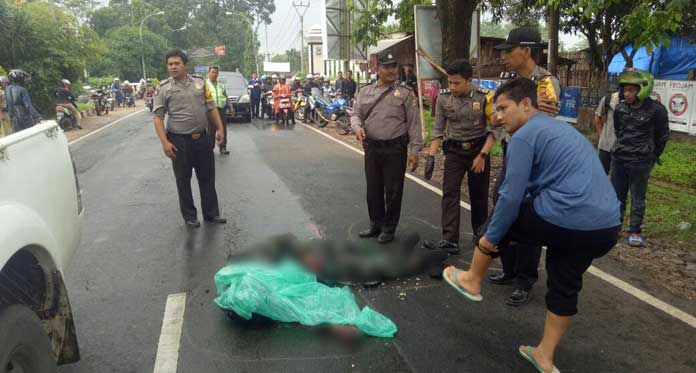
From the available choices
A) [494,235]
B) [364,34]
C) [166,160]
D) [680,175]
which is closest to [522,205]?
[494,235]

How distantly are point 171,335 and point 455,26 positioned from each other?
6.71 m

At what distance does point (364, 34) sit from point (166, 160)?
6.07 metres

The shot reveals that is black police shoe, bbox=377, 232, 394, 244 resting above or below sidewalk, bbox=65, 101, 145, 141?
below

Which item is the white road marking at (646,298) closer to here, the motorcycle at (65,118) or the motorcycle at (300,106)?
the motorcycle at (300,106)

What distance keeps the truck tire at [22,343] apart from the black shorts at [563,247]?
7.36ft

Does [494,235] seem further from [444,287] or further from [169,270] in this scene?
[169,270]

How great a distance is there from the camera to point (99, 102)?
22.9 meters

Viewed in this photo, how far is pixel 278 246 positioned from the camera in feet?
14.4

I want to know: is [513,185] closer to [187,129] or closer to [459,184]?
[459,184]

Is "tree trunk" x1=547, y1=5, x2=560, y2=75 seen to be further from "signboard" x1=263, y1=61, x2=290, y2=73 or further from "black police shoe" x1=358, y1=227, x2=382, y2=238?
"signboard" x1=263, y1=61, x2=290, y2=73

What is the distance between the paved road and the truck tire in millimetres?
870

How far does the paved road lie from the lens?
293 cm

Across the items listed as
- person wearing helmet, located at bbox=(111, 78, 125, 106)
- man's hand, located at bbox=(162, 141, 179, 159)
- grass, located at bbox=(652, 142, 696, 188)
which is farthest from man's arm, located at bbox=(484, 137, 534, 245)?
person wearing helmet, located at bbox=(111, 78, 125, 106)

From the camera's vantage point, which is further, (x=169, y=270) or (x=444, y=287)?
(x=169, y=270)
